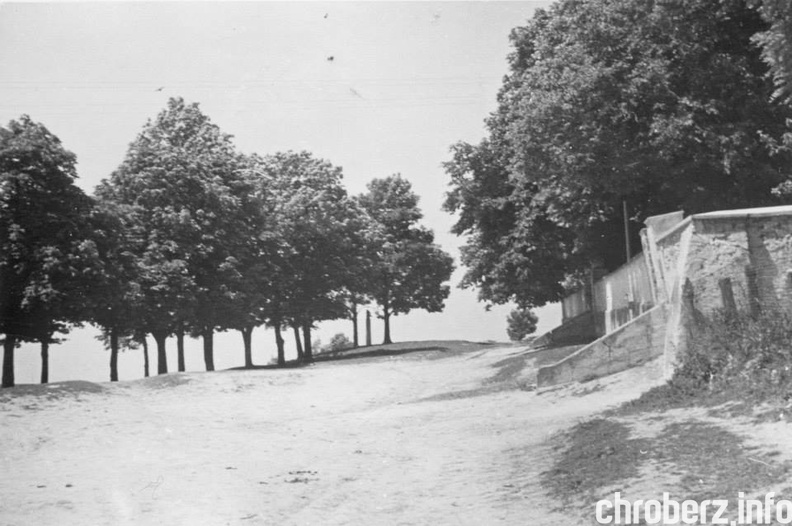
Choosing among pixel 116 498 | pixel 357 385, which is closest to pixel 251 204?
pixel 357 385

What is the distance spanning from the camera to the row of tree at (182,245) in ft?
83.9

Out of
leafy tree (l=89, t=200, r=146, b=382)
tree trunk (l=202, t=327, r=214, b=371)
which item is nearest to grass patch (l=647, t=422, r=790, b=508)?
leafy tree (l=89, t=200, r=146, b=382)

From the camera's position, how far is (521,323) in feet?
333

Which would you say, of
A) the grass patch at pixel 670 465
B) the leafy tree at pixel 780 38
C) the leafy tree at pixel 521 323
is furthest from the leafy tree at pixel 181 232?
the leafy tree at pixel 521 323

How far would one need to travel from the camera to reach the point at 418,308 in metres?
64.0

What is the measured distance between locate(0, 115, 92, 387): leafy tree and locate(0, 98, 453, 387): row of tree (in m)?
0.04

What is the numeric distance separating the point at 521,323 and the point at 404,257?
42446 mm

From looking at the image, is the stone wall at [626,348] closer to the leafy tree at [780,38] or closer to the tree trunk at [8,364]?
the leafy tree at [780,38]

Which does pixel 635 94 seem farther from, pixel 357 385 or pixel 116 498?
pixel 116 498

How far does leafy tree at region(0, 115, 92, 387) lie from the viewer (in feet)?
81.6

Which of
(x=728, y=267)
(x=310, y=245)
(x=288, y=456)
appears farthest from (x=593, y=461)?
(x=310, y=245)

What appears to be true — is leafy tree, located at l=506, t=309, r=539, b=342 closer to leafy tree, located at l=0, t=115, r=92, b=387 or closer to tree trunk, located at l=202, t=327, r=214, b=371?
tree trunk, located at l=202, t=327, r=214, b=371

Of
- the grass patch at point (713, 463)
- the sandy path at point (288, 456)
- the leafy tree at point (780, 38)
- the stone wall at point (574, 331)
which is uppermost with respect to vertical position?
the leafy tree at point (780, 38)

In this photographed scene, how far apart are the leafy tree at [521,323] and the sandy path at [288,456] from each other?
77.7 meters
